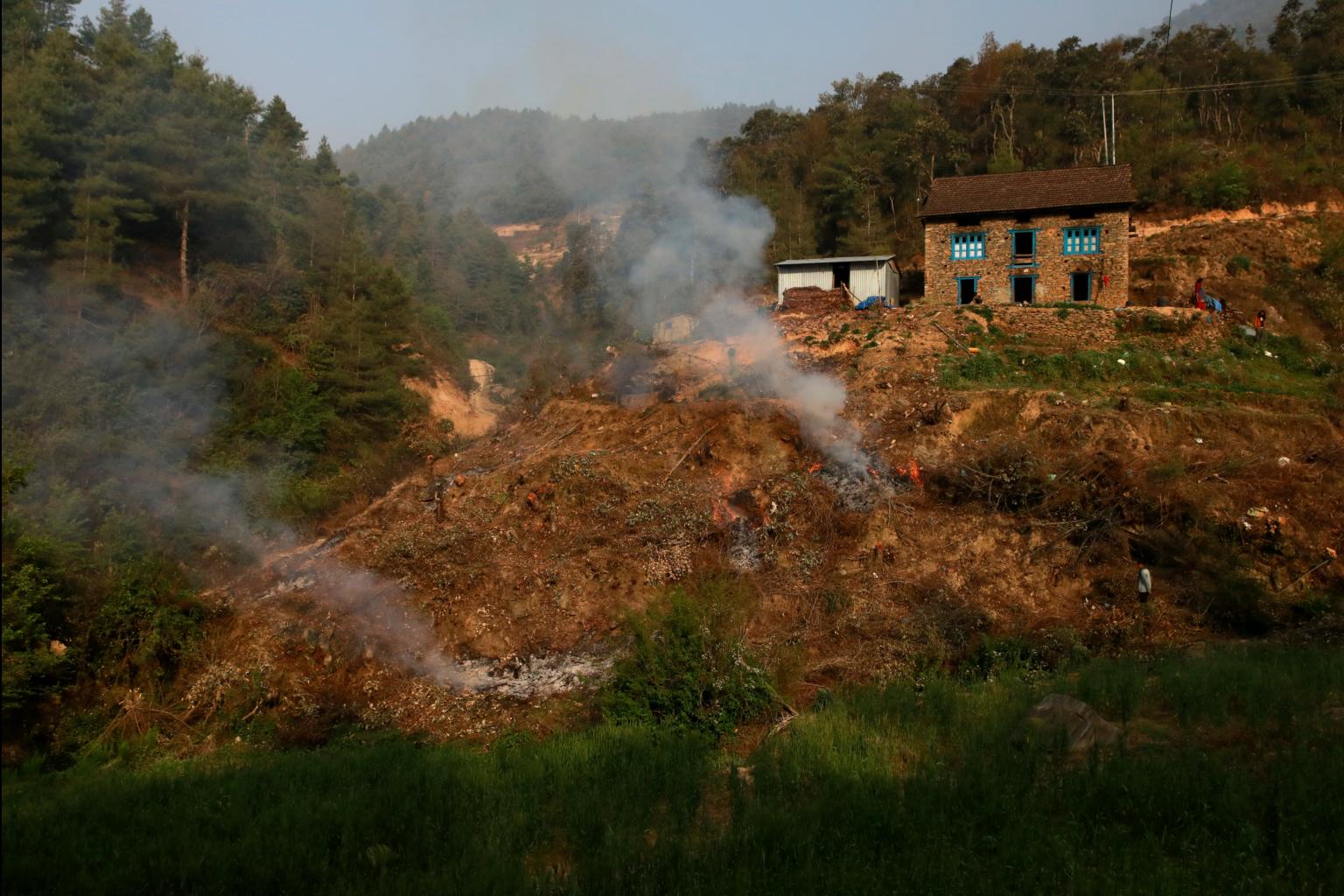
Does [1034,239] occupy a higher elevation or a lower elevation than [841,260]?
higher

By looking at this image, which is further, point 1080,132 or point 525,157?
point 525,157

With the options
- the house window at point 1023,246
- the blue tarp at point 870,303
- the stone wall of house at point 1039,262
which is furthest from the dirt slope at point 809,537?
the house window at point 1023,246

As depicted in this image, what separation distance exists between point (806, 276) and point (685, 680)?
20.1m

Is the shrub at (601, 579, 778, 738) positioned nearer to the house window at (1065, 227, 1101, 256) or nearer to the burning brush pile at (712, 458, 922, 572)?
the burning brush pile at (712, 458, 922, 572)

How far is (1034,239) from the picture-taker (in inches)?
981

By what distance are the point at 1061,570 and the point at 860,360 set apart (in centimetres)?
827

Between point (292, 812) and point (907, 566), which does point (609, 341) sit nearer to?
point (907, 566)

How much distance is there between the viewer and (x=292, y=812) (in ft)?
21.3

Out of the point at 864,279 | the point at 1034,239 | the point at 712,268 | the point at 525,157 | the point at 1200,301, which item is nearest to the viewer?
the point at 1200,301

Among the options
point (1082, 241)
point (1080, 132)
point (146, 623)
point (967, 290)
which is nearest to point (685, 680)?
point (146, 623)

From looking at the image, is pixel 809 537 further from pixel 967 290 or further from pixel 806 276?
pixel 806 276

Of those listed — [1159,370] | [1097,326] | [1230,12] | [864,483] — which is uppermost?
[1230,12]

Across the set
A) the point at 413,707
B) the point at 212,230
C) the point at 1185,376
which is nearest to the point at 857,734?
the point at 413,707

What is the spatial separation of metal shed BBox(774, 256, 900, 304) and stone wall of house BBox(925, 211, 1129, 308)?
1669 millimetres
